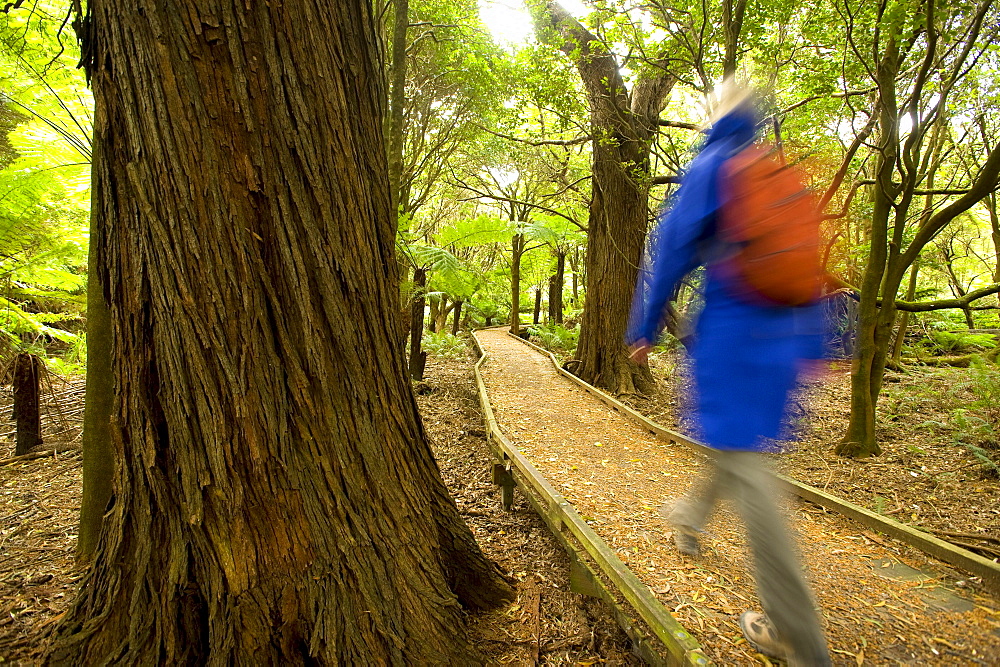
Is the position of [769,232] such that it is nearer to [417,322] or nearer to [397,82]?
[397,82]

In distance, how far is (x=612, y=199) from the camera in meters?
7.70

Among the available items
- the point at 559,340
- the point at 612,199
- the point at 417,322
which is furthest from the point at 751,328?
the point at 559,340

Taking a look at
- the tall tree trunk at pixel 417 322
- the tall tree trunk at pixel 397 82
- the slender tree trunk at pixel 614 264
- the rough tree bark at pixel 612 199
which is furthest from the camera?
the slender tree trunk at pixel 614 264

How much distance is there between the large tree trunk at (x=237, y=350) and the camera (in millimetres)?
1584

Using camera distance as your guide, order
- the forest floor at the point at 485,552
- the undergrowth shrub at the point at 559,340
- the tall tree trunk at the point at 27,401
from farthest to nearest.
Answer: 1. the undergrowth shrub at the point at 559,340
2. the tall tree trunk at the point at 27,401
3. the forest floor at the point at 485,552

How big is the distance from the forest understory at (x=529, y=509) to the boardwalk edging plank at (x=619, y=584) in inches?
8.5

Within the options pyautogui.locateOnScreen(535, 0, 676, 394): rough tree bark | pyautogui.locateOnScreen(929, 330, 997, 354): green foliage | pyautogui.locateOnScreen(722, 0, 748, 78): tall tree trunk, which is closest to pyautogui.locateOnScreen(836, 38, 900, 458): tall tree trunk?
pyautogui.locateOnScreen(722, 0, 748, 78): tall tree trunk

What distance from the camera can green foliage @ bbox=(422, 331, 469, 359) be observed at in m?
12.5

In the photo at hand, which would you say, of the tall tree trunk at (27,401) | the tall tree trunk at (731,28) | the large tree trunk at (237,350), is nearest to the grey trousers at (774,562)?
the large tree trunk at (237,350)

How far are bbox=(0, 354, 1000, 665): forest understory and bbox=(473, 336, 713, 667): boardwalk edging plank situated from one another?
0.21 metres

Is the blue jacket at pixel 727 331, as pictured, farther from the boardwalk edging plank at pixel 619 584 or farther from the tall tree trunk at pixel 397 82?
the tall tree trunk at pixel 397 82

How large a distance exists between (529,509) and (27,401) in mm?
4596

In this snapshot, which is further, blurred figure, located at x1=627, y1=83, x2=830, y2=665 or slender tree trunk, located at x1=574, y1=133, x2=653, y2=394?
slender tree trunk, located at x1=574, y1=133, x2=653, y2=394

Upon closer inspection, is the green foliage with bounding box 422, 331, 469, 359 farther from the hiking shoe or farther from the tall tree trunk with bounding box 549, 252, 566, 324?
the hiking shoe
